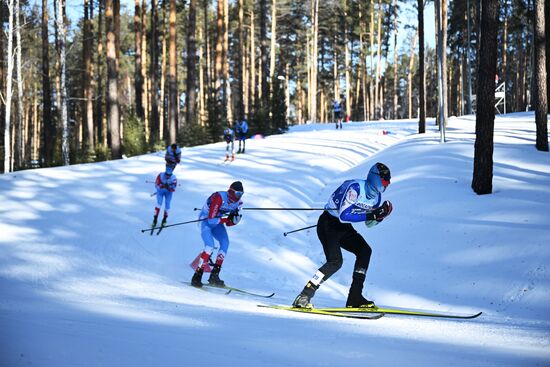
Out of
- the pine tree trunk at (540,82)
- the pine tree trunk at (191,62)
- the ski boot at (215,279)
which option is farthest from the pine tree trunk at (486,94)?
the pine tree trunk at (191,62)

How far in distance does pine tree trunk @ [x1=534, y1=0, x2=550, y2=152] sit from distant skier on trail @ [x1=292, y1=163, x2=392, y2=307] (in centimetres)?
1079

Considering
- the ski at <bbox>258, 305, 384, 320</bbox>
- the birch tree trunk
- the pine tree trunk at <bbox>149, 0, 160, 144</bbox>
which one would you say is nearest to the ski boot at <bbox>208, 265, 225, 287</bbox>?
the ski at <bbox>258, 305, 384, 320</bbox>

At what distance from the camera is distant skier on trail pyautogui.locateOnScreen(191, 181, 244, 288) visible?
27.2 feet

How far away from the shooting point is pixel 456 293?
25.7ft

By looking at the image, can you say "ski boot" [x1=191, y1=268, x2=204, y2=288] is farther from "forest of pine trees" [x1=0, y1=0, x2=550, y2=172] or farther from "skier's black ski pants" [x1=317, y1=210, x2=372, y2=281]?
"forest of pine trees" [x1=0, y1=0, x2=550, y2=172]

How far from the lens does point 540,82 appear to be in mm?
14234

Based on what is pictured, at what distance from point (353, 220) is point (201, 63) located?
51387 mm

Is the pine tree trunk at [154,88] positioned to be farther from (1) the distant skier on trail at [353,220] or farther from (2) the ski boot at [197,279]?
(1) the distant skier on trail at [353,220]

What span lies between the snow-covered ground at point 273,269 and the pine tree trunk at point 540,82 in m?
0.62

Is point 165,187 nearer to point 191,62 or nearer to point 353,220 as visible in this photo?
point 353,220

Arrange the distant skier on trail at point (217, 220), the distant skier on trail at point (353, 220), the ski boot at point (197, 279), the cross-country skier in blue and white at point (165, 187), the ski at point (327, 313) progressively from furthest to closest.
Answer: the cross-country skier in blue and white at point (165, 187) → the ski boot at point (197, 279) → the distant skier on trail at point (217, 220) → the distant skier on trail at point (353, 220) → the ski at point (327, 313)

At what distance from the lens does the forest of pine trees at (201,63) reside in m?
22.3

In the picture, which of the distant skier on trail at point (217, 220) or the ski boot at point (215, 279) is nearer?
the distant skier on trail at point (217, 220)

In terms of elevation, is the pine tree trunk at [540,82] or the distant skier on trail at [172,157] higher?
the pine tree trunk at [540,82]
